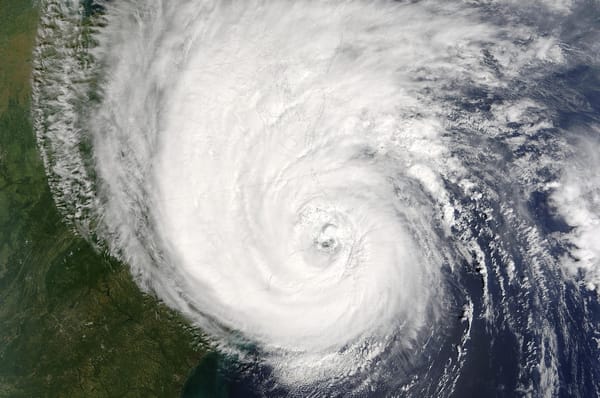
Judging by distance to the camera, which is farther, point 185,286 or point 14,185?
point 185,286

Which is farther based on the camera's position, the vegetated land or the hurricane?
the hurricane

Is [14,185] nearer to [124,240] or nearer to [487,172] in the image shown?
[124,240]

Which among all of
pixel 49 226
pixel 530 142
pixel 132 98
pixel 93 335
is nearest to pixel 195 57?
pixel 132 98

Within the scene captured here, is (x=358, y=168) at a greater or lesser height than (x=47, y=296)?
greater

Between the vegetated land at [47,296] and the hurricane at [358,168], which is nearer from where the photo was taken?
the vegetated land at [47,296]

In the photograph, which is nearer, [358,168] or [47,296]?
[47,296]
